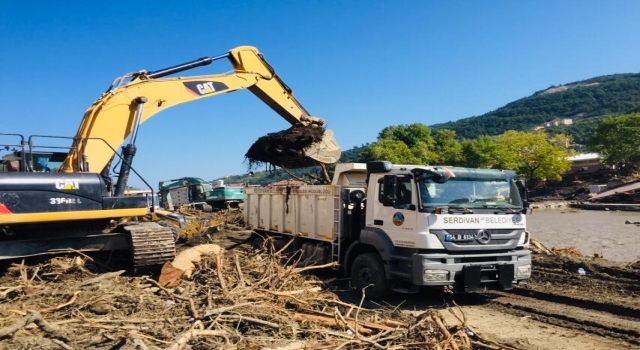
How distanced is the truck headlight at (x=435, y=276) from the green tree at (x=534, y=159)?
152 feet

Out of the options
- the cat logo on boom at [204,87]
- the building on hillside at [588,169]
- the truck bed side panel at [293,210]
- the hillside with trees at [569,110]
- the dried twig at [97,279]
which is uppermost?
the hillside with trees at [569,110]

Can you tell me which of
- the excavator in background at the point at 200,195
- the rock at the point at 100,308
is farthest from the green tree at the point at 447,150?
the rock at the point at 100,308

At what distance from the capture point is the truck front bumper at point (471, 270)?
728 centimetres

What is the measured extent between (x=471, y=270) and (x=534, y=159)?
4953cm

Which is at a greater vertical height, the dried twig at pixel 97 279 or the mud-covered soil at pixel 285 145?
the mud-covered soil at pixel 285 145

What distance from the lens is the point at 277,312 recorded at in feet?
20.0

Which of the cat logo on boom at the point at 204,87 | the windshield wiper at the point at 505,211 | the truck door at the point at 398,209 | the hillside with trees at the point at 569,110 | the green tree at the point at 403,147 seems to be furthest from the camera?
the hillside with trees at the point at 569,110

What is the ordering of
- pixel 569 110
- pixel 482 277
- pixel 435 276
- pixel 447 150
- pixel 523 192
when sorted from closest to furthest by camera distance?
pixel 435 276 → pixel 482 277 → pixel 523 192 → pixel 447 150 → pixel 569 110

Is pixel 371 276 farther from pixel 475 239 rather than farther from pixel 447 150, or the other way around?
pixel 447 150

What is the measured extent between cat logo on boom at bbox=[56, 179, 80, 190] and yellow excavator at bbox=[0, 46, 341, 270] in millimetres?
13

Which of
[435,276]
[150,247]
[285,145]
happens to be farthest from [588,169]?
[150,247]

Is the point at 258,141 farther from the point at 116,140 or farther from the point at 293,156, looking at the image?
the point at 116,140

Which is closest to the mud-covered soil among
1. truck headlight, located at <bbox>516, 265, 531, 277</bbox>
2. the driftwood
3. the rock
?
the driftwood

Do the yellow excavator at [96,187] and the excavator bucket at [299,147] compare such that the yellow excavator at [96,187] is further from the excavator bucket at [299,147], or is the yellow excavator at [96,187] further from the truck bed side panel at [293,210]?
the truck bed side panel at [293,210]
